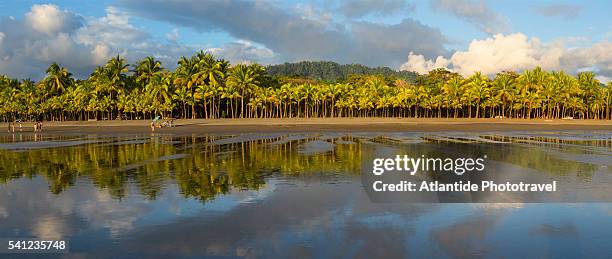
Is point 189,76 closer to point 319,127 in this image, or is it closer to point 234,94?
point 234,94

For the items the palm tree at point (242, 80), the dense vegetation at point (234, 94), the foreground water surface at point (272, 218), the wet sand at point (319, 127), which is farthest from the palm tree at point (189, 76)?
the foreground water surface at point (272, 218)

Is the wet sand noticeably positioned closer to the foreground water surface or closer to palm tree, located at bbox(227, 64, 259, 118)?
palm tree, located at bbox(227, 64, 259, 118)

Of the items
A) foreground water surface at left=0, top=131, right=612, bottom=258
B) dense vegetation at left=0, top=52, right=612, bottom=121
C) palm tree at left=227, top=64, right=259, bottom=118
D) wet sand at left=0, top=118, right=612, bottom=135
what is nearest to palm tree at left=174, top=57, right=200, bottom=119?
dense vegetation at left=0, top=52, right=612, bottom=121

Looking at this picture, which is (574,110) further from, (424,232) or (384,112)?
(424,232)

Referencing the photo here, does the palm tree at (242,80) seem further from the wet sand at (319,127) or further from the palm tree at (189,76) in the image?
the wet sand at (319,127)

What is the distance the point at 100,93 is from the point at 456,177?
96.8 metres

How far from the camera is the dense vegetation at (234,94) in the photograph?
94.1 metres

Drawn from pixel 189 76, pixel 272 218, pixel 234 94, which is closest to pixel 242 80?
pixel 234 94

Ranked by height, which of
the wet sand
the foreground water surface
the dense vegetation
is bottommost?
the wet sand

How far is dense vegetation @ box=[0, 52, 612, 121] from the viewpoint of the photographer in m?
94.1

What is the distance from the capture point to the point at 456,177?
17250 mm

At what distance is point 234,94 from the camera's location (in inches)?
3669

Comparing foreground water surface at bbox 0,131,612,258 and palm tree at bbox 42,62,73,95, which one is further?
palm tree at bbox 42,62,73,95

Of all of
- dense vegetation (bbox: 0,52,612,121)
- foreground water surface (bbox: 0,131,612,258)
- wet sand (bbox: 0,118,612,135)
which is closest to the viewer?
foreground water surface (bbox: 0,131,612,258)
